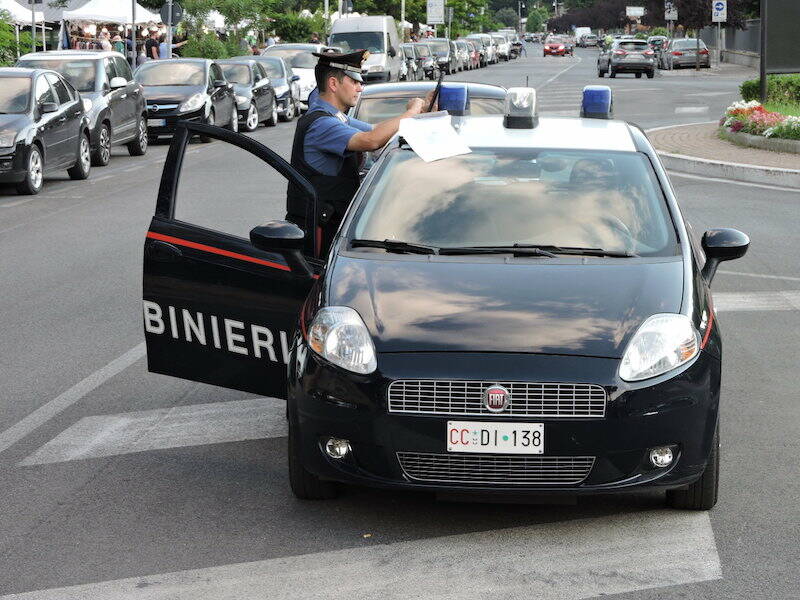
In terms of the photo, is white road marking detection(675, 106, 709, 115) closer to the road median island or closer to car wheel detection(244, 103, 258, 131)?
the road median island

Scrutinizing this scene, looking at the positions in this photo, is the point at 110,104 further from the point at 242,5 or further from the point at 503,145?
the point at 242,5

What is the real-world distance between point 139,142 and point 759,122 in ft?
33.7

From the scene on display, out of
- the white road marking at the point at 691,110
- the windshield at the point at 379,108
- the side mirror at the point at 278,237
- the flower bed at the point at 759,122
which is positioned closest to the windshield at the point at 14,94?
the windshield at the point at 379,108

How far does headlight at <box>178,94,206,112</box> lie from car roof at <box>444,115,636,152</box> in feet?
66.1

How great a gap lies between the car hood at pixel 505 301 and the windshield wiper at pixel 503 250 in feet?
0.46

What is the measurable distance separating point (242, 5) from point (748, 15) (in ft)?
122

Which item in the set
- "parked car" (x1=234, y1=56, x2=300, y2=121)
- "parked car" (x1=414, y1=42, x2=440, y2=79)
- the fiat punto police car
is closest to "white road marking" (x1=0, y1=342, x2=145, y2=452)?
the fiat punto police car

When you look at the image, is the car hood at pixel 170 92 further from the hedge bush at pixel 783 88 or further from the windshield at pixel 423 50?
the windshield at pixel 423 50

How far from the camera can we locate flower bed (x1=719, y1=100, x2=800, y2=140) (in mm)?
22875

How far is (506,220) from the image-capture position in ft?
20.6

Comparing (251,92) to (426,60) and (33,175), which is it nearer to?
(33,175)

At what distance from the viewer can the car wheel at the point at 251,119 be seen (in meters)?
30.4

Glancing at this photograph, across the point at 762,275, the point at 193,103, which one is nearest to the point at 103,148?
the point at 193,103

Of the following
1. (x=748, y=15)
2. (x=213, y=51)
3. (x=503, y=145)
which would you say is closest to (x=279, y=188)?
(x=503, y=145)
